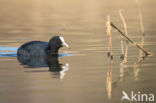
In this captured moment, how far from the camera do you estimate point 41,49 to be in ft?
51.5

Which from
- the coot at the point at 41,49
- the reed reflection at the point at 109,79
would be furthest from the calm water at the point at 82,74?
the coot at the point at 41,49

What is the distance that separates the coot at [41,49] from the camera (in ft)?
51.5

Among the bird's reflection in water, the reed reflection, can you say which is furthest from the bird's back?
the reed reflection

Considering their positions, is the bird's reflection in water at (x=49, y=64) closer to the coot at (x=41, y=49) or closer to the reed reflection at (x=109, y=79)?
the coot at (x=41, y=49)

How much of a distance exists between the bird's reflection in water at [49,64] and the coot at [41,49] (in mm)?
275

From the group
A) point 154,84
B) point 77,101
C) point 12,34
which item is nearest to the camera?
point 77,101

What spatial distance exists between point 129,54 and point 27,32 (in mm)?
8175

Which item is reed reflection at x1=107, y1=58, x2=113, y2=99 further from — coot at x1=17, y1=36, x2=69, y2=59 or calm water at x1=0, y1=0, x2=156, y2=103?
coot at x1=17, y1=36, x2=69, y2=59

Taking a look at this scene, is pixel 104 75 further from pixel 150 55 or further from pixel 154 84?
pixel 150 55

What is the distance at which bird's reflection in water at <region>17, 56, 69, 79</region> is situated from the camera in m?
12.5

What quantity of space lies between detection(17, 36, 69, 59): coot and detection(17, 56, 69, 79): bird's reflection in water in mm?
275

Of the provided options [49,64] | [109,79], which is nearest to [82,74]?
[109,79]

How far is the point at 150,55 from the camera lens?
1479 centimetres

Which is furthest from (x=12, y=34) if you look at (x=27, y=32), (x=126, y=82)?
(x=126, y=82)
